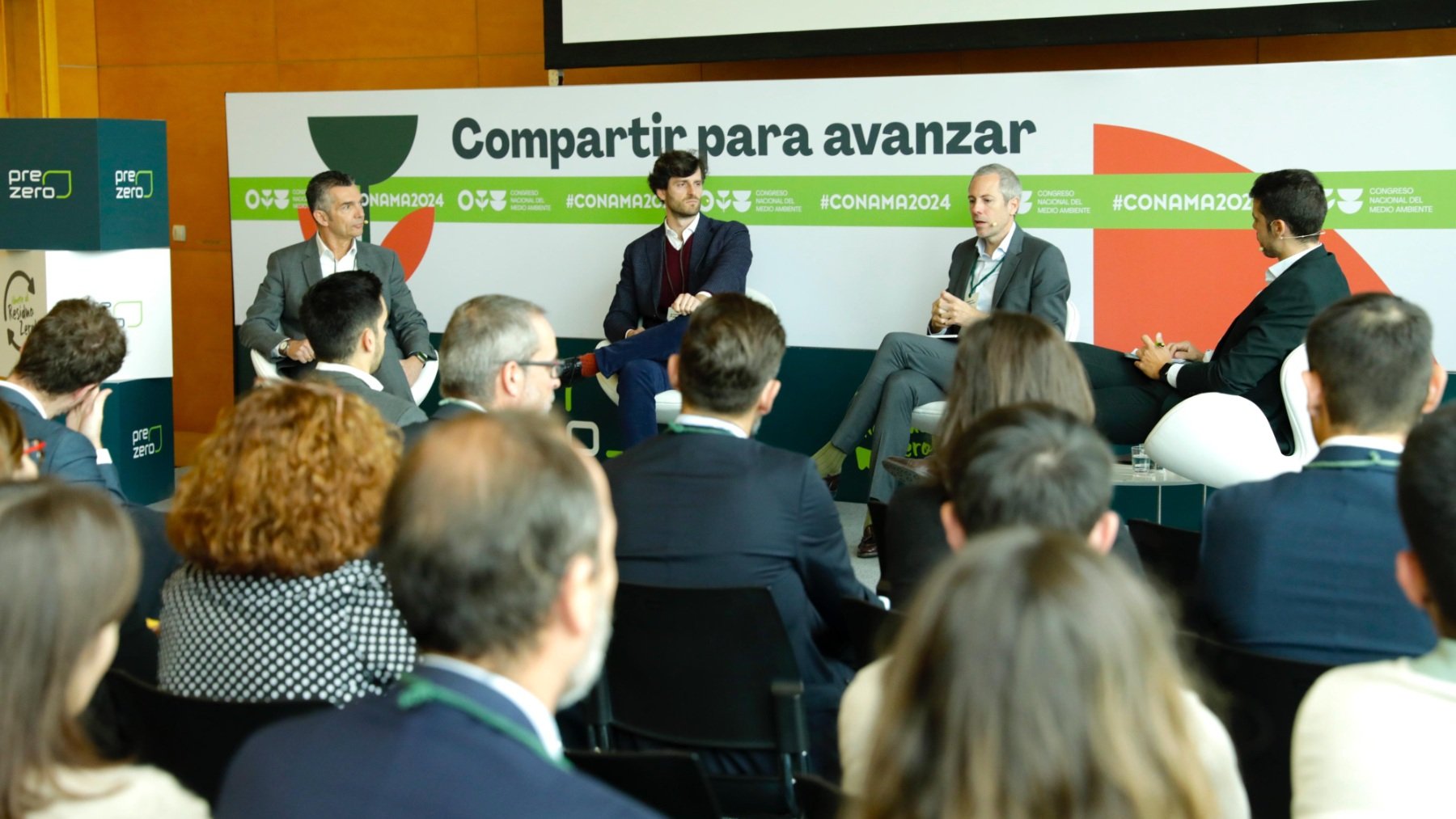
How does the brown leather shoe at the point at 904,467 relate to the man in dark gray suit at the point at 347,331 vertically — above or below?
below

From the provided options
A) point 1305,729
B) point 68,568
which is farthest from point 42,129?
point 1305,729

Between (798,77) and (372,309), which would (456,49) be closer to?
(798,77)

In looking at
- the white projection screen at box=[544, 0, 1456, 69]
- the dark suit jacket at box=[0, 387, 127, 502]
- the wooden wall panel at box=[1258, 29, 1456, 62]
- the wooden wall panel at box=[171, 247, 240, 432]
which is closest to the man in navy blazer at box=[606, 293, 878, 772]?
the dark suit jacket at box=[0, 387, 127, 502]

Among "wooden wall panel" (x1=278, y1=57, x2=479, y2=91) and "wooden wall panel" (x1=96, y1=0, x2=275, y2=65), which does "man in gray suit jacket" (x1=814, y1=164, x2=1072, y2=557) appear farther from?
"wooden wall panel" (x1=96, y1=0, x2=275, y2=65)

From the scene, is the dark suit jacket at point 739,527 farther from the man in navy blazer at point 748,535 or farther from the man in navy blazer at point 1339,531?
the man in navy blazer at point 1339,531

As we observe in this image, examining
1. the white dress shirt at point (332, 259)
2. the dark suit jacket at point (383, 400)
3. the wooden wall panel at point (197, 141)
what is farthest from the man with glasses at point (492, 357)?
the wooden wall panel at point (197, 141)

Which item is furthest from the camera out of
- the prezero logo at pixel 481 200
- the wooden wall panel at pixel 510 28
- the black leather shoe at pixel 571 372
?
the wooden wall panel at pixel 510 28

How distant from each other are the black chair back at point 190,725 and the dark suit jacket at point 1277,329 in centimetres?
343

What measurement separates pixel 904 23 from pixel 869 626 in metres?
4.35

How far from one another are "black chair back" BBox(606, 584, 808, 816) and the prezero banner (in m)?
3.77

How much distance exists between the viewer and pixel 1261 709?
2.01 meters

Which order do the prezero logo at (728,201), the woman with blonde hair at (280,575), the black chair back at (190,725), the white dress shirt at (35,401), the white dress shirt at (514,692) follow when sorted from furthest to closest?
the prezero logo at (728,201), the white dress shirt at (35,401), the woman with blonde hair at (280,575), the black chair back at (190,725), the white dress shirt at (514,692)

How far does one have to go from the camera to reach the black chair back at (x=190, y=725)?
1901 mm

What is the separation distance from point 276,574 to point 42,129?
500 centimetres
